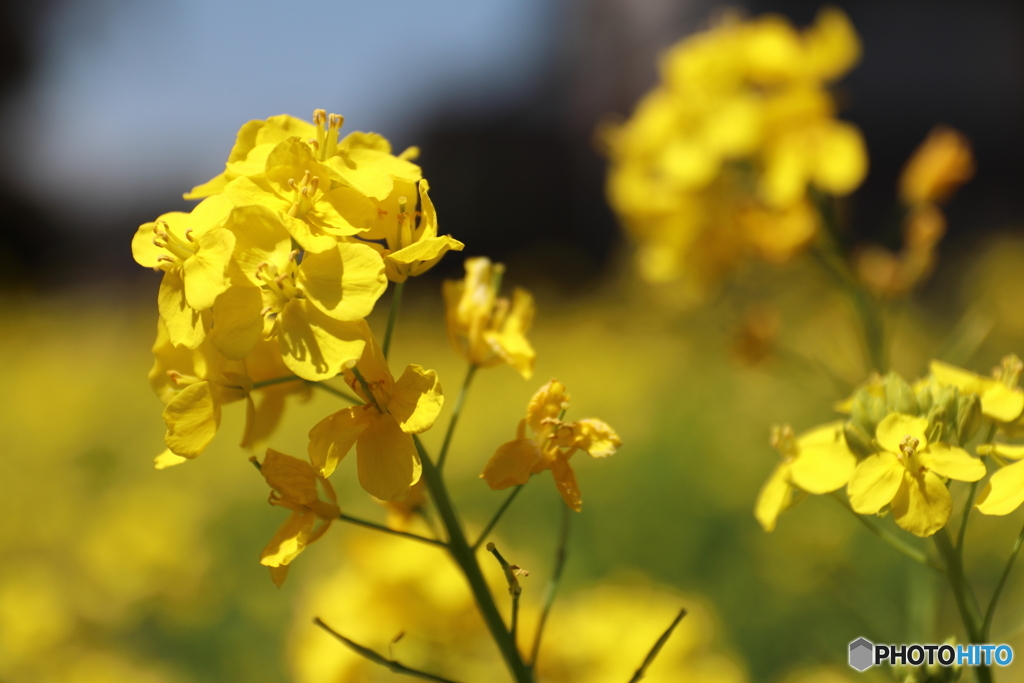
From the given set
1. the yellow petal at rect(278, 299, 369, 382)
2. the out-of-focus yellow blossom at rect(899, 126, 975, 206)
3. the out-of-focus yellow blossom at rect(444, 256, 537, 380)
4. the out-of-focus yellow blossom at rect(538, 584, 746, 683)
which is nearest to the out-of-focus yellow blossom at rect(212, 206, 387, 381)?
the yellow petal at rect(278, 299, 369, 382)

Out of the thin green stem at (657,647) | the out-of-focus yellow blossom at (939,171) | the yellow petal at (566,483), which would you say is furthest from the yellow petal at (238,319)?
the out-of-focus yellow blossom at (939,171)

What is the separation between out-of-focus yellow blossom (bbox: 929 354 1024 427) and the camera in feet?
2.91

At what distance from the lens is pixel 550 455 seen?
0.85 metres

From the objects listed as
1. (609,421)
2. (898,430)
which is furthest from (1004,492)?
(609,421)

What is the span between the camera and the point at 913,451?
81 cm

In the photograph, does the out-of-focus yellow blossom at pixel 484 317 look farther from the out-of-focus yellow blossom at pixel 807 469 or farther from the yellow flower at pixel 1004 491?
the yellow flower at pixel 1004 491

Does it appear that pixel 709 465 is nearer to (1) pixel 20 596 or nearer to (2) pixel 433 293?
(1) pixel 20 596

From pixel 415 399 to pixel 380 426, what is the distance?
0.05 m

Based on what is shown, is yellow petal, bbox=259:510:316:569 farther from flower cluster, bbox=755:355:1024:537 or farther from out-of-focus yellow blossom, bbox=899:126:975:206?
out-of-focus yellow blossom, bbox=899:126:975:206

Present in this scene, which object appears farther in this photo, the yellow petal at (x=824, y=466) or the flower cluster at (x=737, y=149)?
the flower cluster at (x=737, y=149)

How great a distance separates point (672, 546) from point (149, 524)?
1.73 metres

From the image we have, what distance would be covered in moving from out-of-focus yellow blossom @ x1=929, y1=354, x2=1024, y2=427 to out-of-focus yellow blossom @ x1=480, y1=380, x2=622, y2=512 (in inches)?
16.5

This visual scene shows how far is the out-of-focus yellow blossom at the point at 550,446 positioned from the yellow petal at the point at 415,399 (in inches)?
3.6

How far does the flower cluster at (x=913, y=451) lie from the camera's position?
79 centimetres
